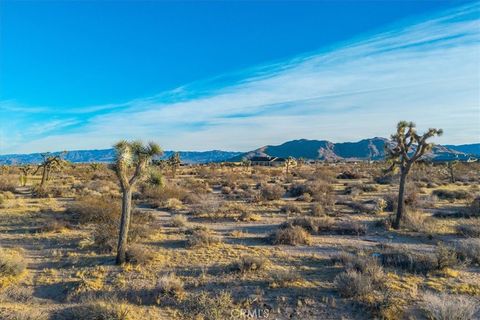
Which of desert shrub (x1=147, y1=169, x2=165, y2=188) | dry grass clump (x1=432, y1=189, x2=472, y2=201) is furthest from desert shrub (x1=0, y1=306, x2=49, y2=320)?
dry grass clump (x1=432, y1=189, x2=472, y2=201)

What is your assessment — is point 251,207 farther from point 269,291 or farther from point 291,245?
point 269,291

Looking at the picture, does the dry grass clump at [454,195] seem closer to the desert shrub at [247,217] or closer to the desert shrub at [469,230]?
the desert shrub at [469,230]

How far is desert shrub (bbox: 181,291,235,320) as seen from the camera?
7.42 metres

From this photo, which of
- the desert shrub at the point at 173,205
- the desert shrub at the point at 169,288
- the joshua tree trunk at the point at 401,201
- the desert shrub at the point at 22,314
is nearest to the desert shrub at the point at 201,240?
the desert shrub at the point at 169,288

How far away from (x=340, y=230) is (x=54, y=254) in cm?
1055

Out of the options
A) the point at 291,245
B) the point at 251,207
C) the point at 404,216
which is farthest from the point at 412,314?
the point at 251,207

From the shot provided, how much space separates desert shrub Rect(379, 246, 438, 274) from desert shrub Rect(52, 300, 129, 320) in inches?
278

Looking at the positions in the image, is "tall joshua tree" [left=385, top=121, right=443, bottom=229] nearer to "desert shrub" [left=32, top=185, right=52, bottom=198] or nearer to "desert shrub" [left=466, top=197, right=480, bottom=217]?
"desert shrub" [left=466, top=197, right=480, bottom=217]

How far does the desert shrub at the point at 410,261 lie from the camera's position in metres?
9.83

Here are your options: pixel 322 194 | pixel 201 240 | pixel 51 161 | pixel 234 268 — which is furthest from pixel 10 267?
pixel 51 161

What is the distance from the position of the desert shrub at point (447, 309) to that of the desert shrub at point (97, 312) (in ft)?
19.5

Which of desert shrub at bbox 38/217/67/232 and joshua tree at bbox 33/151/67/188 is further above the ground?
joshua tree at bbox 33/151/67/188

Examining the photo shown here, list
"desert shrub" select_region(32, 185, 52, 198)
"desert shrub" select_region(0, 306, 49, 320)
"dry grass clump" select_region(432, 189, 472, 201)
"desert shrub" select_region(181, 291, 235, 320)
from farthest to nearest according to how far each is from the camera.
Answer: "desert shrub" select_region(32, 185, 52, 198), "dry grass clump" select_region(432, 189, 472, 201), "desert shrub" select_region(181, 291, 235, 320), "desert shrub" select_region(0, 306, 49, 320)

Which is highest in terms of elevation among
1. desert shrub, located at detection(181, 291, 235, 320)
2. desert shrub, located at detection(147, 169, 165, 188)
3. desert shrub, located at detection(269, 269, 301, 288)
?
desert shrub, located at detection(147, 169, 165, 188)
